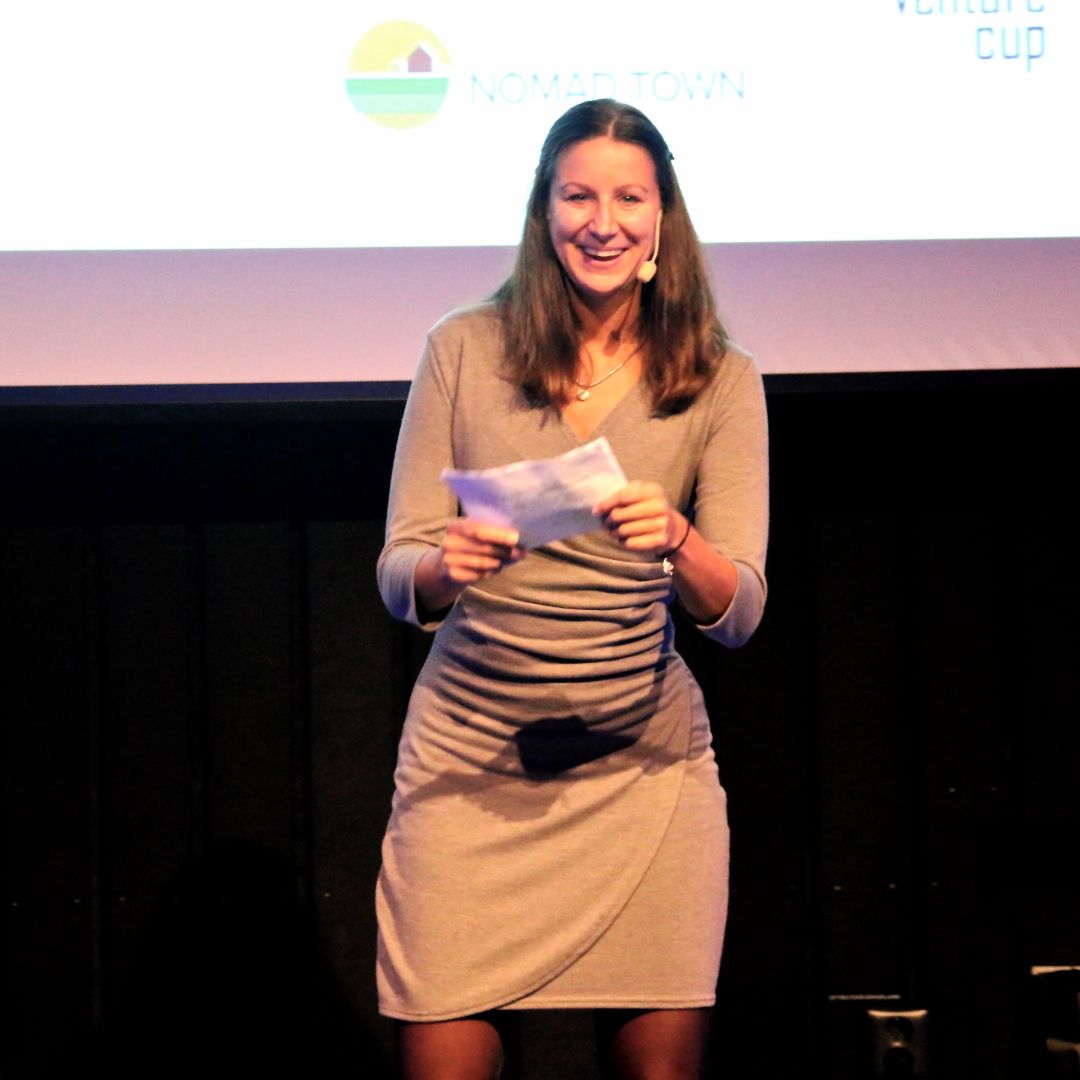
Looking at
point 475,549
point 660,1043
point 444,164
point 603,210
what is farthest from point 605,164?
point 660,1043

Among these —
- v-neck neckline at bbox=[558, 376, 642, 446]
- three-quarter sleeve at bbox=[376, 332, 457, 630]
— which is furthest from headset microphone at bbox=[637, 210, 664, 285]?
three-quarter sleeve at bbox=[376, 332, 457, 630]

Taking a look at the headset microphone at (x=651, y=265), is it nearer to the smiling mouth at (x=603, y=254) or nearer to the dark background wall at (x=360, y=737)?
the smiling mouth at (x=603, y=254)

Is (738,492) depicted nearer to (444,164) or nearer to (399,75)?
(444,164)

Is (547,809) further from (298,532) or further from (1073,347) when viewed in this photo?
(1073,347)

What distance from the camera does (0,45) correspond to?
2.52 metres

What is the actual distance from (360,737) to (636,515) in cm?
155

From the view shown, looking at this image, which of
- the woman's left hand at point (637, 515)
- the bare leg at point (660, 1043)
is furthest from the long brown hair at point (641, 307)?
the bare leg at point (660, 1043)

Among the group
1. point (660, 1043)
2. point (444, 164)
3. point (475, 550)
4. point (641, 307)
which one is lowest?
point (660, 1043)

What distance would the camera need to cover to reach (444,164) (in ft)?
8.39

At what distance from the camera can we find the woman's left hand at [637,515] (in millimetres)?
1411

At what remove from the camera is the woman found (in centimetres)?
167

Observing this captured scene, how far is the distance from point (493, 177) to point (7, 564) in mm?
1203

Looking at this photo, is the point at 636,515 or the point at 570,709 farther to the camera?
the point at 570,709

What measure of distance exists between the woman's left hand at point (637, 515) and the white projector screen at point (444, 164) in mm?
1199
